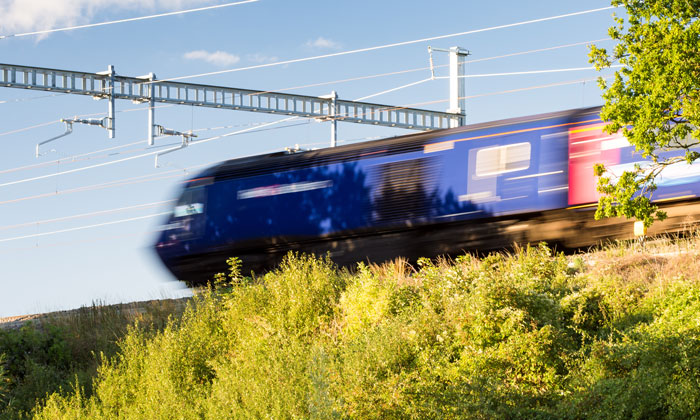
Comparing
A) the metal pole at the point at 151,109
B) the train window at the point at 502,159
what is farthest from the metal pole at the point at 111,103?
the train window at the point at 502,159

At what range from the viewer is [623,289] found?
12.6 meters

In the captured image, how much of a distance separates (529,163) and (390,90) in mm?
9747

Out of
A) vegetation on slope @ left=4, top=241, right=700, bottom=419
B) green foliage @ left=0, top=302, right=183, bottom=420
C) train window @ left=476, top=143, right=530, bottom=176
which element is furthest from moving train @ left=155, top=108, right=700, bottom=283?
green foliage @ left=0, top=302, right=183, bottom=420

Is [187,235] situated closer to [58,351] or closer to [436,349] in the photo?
[58,351]

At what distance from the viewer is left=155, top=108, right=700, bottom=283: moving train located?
1770 centimetres

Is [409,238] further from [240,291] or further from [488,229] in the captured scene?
[240,291]

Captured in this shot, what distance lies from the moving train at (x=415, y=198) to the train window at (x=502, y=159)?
0.02 meters

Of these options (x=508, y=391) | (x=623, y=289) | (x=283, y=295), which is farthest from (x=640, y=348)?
(x=283, y=295)

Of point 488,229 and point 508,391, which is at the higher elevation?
point 488,229

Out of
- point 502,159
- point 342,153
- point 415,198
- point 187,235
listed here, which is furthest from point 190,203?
point 502,159

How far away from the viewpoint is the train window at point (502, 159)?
18.1 metres

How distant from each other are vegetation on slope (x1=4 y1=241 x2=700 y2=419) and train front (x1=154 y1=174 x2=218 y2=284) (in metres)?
5.64

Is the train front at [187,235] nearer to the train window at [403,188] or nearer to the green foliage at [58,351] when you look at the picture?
the green foliage at [58,351]

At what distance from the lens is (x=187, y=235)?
21.8 m
